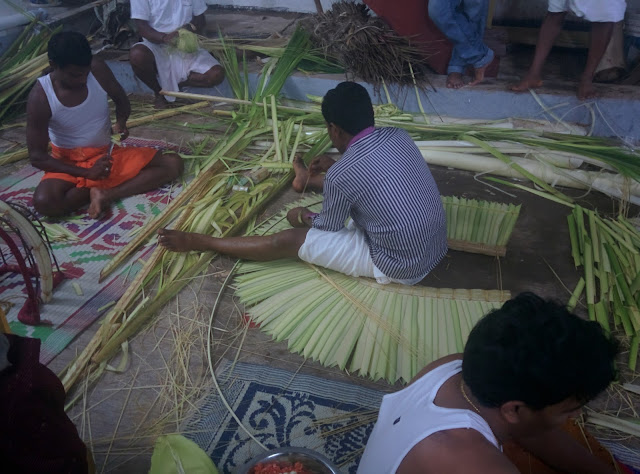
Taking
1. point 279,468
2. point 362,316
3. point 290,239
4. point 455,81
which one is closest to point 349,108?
point 290,239

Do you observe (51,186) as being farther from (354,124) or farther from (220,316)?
(354,124)

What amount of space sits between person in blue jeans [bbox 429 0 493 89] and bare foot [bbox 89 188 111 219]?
9.32 ft

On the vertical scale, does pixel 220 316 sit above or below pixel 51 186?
below

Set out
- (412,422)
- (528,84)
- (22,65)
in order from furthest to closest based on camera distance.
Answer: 1. (22,65)
2. (528,84)
3. (412,422)

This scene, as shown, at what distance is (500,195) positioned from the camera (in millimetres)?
3561

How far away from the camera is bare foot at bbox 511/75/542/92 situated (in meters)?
4.17

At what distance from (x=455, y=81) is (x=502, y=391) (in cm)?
368

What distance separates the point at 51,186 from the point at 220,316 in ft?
5.25

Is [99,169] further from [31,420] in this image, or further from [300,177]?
[31,420]

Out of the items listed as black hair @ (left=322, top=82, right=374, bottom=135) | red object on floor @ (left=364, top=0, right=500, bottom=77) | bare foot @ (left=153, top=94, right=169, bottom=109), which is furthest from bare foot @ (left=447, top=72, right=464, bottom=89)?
bare foot @ (left=153, top=94, right=169, bottom=109)

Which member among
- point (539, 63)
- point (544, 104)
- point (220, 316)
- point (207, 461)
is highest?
point (539, 63)

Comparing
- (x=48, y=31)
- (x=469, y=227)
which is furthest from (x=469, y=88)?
(x=48, y=31)

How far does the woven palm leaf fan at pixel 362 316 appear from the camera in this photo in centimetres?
228

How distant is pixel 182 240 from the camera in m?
2.92
